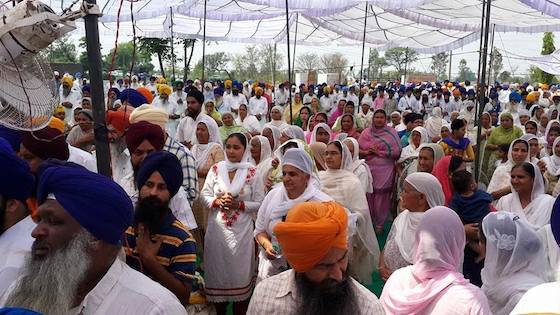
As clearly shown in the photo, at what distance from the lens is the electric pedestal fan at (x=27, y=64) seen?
187cm

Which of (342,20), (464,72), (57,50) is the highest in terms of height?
(342,20)

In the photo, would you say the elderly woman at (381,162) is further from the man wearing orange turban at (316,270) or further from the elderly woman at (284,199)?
the man wearing orange turban at (316,270)

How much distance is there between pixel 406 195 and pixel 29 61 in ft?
7.70

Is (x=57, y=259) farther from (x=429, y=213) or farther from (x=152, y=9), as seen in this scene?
(x=152, y=9)

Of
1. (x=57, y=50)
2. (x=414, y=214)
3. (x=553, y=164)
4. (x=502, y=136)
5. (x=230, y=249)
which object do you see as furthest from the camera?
(x=502, y=136)

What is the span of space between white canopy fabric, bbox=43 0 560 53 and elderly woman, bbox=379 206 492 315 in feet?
22.7

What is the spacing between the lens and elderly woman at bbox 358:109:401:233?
21.8ft

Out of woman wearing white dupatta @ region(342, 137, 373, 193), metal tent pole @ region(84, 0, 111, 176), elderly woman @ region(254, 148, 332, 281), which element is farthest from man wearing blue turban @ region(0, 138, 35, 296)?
woman wearing white dupatta @ region(342, 137, 373, 193)

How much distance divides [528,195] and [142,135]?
2904 millimetres

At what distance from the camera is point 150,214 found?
231 centimetres

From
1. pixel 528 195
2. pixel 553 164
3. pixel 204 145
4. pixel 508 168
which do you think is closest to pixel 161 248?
pixel 528 195

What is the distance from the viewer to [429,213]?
8.50 ft

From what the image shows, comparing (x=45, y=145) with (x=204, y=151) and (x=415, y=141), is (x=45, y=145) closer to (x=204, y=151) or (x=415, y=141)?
(x=204, y=151)

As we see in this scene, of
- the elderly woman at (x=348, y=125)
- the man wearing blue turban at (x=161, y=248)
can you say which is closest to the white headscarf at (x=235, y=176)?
the man wearing blue turban at (x=161, y=248)
